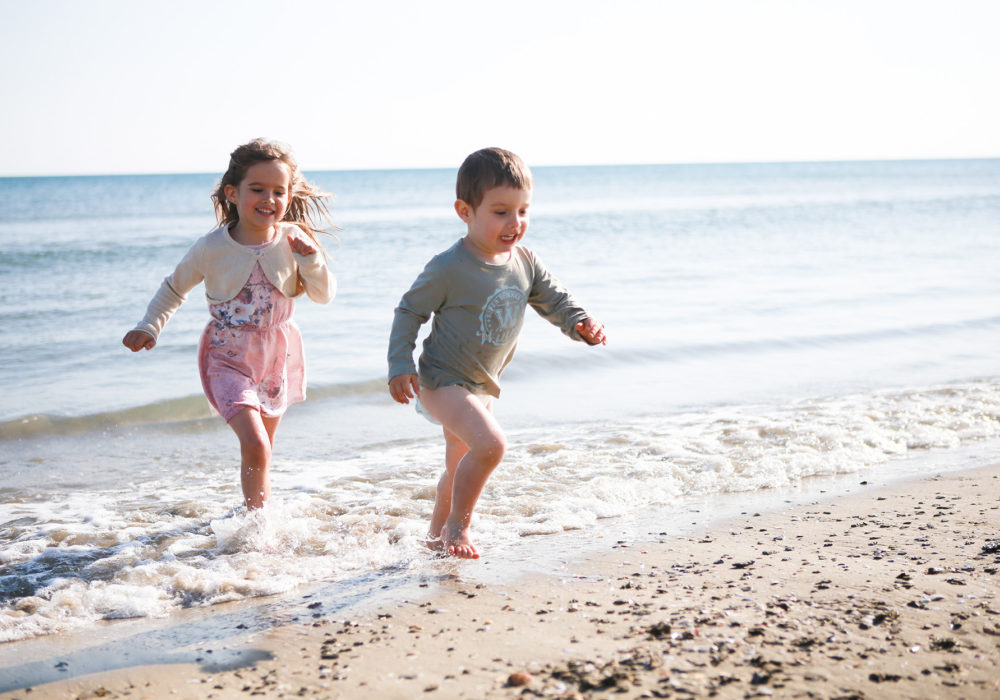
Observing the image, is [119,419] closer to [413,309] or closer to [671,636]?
[413,309]

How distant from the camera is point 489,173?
344 centimetres

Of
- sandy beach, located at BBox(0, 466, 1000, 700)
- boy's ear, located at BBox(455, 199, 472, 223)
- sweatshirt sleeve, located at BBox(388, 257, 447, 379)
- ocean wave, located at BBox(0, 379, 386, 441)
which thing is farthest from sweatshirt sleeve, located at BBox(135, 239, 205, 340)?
ocean wave, located at BBox(0, 379, 386, 441)

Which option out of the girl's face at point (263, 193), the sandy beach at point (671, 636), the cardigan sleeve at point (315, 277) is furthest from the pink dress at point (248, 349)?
the sandy beach at point (671, 636)

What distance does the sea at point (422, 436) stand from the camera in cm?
366

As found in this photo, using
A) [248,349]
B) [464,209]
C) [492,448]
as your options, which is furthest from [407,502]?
[464,209]

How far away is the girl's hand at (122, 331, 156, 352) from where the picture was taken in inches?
151

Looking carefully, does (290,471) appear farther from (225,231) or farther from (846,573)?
(846,573)

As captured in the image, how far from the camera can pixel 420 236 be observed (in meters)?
24.8

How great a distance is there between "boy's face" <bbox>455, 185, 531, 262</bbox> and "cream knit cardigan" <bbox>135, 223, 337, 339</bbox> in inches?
34.2

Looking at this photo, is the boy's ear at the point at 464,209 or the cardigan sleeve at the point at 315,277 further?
the cardigan sleeve at the point at 315,277

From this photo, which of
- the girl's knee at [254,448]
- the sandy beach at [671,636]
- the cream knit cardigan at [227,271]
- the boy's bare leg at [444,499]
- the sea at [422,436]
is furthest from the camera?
the cream knit cardigan at [227,271]

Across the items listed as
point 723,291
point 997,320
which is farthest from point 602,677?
point 723,291

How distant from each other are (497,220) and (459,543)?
126 centimetres

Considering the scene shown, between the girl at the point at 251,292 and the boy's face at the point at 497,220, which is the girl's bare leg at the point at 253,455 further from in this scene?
the boy's face at the point at 497,220
